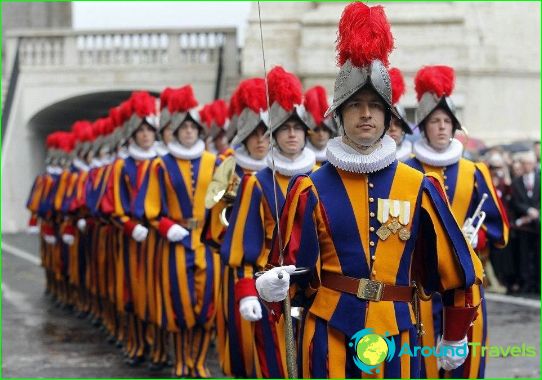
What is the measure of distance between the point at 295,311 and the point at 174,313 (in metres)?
3.89

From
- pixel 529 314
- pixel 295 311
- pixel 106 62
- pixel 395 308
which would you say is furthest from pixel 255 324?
pixel 106 62

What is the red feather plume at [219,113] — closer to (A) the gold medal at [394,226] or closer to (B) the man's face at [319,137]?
(B) the man's face at [319,137]

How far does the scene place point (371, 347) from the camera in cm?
544

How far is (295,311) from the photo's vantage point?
6.20 m

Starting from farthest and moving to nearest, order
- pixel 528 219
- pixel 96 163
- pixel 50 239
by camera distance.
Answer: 1. pixel 50 239
2. pixel 528 219
3. pixel 96 163

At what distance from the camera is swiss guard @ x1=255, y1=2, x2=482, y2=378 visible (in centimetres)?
546

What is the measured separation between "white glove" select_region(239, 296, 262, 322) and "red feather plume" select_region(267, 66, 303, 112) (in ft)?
4.03

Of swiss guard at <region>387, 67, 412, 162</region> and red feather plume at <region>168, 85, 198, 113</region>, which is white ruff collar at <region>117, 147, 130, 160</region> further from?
swiss guard at <region>387, 67, 412, 162</region>

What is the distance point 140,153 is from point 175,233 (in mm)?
1967

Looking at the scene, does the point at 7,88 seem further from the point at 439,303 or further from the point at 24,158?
the point at 439,303

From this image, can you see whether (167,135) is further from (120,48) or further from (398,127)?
(120,48)

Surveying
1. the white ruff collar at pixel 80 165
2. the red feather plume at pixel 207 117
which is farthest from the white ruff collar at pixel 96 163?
the red feather plume at pixel 207 117

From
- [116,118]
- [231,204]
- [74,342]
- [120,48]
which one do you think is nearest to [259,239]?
[231,204]

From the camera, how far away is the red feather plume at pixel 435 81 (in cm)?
816
